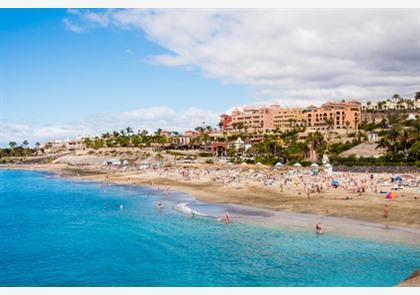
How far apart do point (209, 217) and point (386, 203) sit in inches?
614

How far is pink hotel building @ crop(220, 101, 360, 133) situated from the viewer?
131 meters

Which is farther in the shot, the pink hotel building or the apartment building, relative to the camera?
the pink hotel building

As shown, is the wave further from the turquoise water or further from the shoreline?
the turquoise water

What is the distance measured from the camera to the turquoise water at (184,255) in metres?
20.8

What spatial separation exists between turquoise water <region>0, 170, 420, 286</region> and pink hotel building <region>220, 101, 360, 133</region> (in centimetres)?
9983

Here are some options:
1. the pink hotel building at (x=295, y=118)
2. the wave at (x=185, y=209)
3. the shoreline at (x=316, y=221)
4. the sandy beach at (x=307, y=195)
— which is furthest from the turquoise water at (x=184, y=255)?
the pink hotel building at (x=295, y=118)

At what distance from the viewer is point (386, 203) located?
3744 cm

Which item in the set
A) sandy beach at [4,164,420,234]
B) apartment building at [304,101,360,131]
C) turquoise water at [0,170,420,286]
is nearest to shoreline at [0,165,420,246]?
sandy beach at [4,164,420,234]

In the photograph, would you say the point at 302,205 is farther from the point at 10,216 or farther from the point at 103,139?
the point at 103,139

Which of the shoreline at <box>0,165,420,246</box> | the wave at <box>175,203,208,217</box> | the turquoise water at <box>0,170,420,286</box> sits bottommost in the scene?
the turquoise water at <box>0,170,420,286</box>

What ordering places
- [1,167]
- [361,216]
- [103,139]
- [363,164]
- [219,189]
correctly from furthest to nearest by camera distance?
1. [103,139]
2. [1,167]
3. [363,164]
4. [219,189]
5. [361,216]

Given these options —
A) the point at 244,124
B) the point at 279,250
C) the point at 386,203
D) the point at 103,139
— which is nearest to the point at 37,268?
the point at 279,250

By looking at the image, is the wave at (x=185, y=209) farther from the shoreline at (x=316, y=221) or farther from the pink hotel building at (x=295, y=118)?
the pink hotel building at (x=295, y=118)

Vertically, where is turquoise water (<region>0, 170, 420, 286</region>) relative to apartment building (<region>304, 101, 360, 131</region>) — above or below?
below
